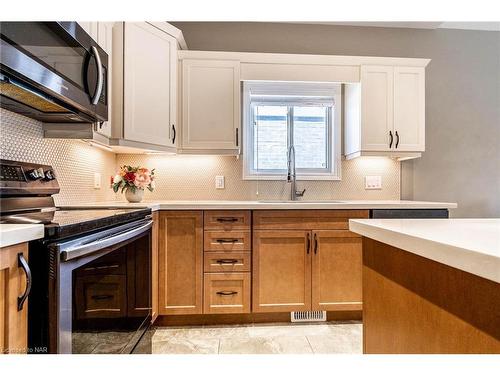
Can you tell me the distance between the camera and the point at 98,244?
3.50ft

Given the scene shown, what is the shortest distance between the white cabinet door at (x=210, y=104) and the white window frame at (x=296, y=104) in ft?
0.93

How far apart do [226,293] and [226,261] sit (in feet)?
0.75

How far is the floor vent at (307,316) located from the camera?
2.29m

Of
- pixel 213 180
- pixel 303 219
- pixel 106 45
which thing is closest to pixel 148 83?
pixel 106 45

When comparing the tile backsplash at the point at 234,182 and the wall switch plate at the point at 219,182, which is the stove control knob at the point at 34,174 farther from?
the wall switch plate at the point at 219,182

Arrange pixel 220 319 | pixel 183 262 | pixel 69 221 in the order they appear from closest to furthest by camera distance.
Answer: pixel 69 221 < pixel 183 262 < pixel 220 319

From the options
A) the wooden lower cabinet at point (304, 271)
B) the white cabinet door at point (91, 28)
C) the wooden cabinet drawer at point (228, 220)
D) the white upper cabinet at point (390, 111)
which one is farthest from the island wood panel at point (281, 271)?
the white cabinet door at point (91, 28)

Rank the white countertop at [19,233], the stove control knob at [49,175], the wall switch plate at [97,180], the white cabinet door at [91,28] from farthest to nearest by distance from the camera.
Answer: the wall switch plate at [97,180] → the white cabinet door at [91,28] → the stove control knob at [49,175] → the white countertop at [19,233]

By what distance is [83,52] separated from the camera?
4.64ft

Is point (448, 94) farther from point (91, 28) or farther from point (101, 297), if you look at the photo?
point (101, 297)

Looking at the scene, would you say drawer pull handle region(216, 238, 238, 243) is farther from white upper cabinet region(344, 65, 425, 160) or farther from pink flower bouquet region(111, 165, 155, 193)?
white upper cabinet region(344, 65, 425, 160)
